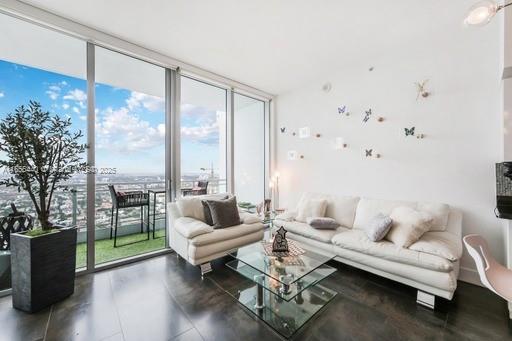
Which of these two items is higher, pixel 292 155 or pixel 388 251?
pixel 292 155

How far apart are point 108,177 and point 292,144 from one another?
3142 mm

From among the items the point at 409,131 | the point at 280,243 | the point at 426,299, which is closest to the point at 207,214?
the point at 280,243

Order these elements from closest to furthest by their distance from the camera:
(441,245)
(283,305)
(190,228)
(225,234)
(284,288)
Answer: (284,288), (283,305), (441,245), (190,228), (225,234)

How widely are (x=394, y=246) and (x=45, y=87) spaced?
4235 mm

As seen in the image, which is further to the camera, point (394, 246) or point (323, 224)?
point (323, 224)

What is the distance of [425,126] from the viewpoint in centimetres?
272

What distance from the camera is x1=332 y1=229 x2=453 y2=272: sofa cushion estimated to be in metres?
1.86

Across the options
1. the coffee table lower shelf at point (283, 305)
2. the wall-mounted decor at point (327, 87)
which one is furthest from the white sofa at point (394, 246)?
the wall-mounted decor at point (327, 87)

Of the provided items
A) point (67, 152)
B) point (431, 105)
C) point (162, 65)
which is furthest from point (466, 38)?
point (67, 152)

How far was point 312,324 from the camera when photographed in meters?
1.68

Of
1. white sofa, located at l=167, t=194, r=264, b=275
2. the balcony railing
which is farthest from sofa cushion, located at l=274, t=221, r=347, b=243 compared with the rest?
the balcony railing

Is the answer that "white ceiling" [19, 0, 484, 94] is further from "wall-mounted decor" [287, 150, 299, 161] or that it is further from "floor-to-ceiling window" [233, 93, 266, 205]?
"wall-mounted decor" [287, 150, 299, 161]

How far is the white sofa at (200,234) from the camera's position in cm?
241

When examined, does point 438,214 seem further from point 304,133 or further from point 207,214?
point 207,214
